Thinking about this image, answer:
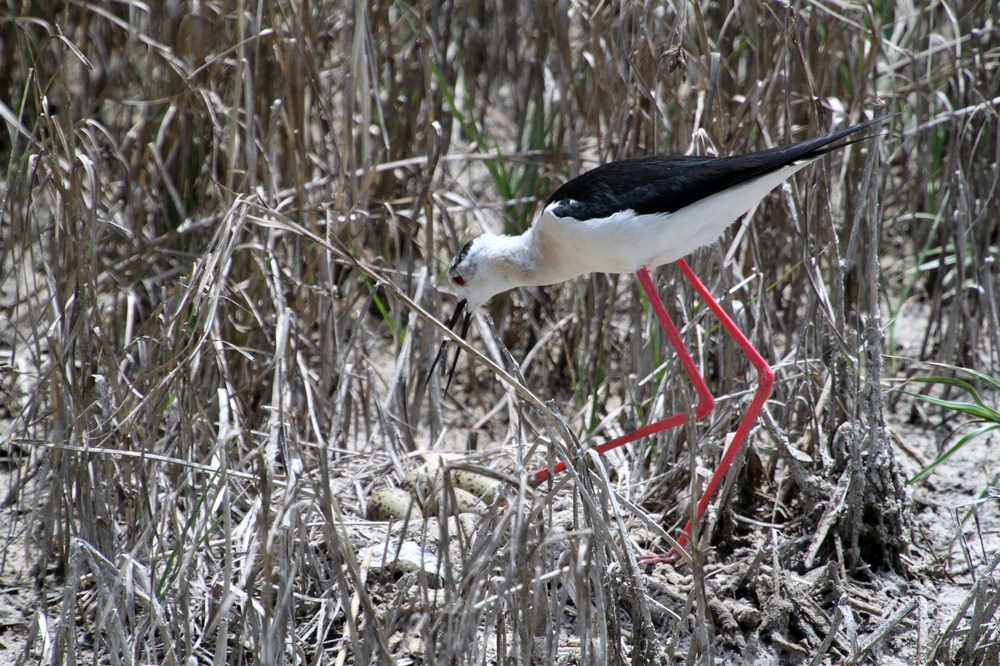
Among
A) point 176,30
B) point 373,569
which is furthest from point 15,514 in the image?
point 176,30

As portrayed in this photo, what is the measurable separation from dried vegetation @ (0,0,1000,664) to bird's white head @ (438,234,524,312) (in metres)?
0.18

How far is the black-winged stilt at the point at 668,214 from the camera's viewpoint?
2.48 metres

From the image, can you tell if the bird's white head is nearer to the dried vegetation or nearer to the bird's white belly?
the dried vegetation

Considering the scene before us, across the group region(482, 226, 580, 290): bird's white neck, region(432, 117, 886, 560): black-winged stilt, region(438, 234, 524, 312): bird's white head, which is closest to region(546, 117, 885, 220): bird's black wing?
region(432, 117, 886, 560): black-winged stilt

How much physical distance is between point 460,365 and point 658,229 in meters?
1.61

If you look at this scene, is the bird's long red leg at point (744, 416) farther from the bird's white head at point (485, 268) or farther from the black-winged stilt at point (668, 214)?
the bird's white head at point (485, 268)

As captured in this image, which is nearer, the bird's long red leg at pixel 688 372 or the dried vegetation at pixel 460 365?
the dried vegetation at pixel 460 365

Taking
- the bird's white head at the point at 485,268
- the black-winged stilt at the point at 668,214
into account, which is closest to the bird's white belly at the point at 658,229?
the black-winged stilt at the point at 668,214

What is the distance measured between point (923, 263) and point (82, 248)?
3026 millimetres

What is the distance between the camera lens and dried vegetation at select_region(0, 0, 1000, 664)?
78.2 inches

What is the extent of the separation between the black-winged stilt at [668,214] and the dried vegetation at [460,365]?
0.14m

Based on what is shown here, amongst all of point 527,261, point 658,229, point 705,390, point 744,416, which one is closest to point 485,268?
point 527,261

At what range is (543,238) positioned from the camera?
2.77 meters

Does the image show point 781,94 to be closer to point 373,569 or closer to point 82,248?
point 373,569
